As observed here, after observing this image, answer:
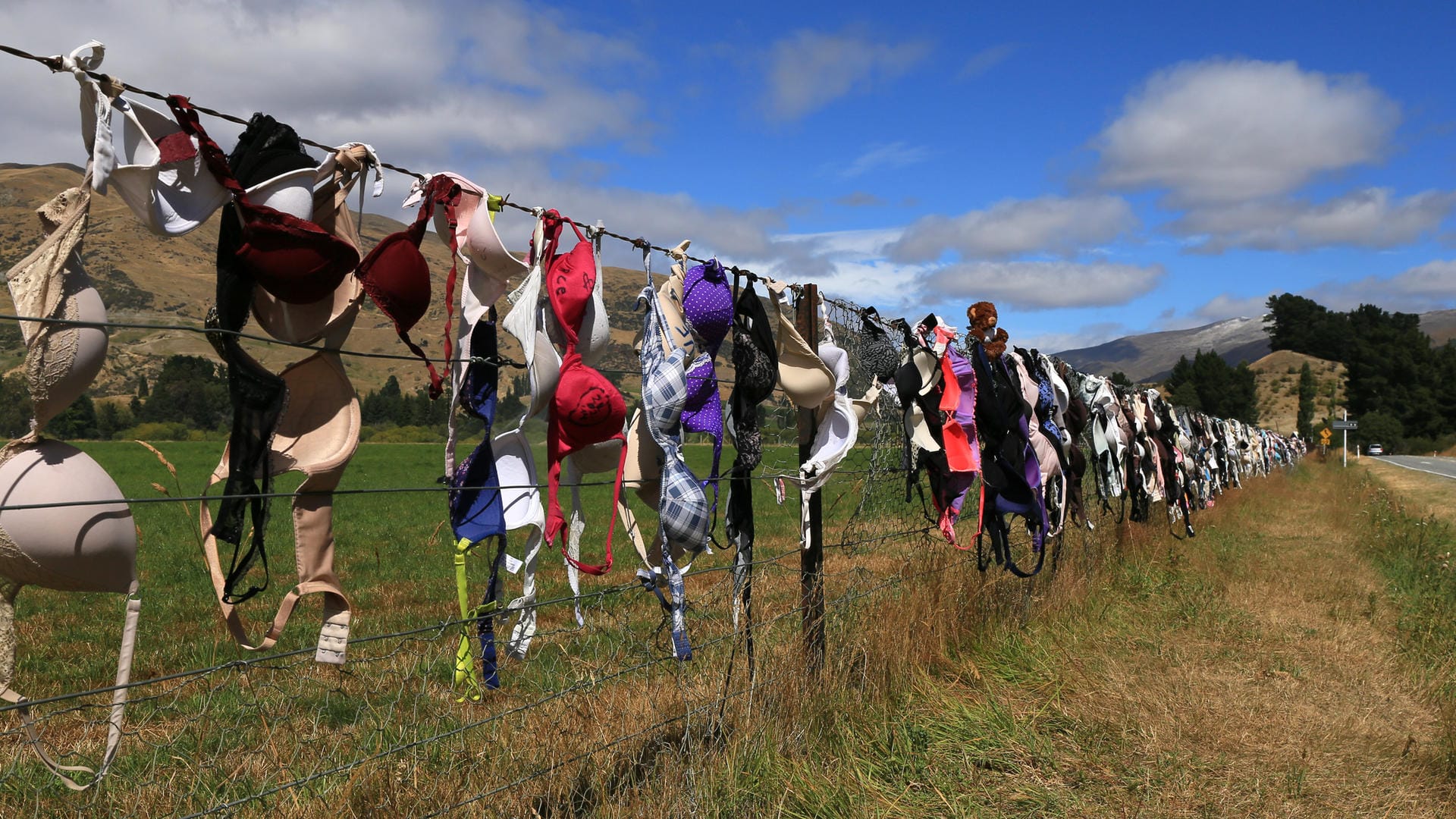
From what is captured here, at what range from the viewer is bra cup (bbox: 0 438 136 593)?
4.95 feet

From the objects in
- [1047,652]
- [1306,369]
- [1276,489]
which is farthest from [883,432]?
[1306,369]

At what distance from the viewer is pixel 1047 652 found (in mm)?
5117

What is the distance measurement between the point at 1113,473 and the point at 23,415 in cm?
695

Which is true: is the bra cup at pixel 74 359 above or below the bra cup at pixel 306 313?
below

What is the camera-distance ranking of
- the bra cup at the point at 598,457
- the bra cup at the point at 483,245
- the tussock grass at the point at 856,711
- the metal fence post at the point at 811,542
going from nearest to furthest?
the bra cup at the point at 483,245, the bra cup at the point at 598,457, the tussock grass at the point at 856,711, the metal fence post at the point at 811,542

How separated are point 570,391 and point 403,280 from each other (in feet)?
1.85

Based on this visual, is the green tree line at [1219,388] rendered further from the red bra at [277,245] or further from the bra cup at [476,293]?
the red bra at [277,245]

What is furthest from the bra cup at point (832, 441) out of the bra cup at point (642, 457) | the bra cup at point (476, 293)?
the bra cup at point (476, 293)

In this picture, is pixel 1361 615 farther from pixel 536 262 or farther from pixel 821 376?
pixel 536 262

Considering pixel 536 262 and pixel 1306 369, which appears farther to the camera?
pixel 1306 369

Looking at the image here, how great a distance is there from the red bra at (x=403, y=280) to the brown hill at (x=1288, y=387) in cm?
9237

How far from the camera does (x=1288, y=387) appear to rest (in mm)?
96375

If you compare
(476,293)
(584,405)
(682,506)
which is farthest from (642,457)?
(476,293)

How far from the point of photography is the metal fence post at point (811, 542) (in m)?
3.89
